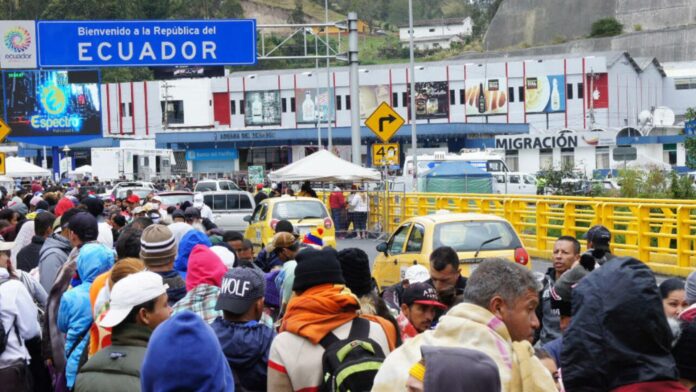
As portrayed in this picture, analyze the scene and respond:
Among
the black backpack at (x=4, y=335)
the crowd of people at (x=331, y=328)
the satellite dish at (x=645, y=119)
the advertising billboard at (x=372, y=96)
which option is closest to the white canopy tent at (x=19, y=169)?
the crowd of people at (x=331, y=328)

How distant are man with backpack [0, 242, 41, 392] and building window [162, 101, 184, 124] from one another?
83.0 meters

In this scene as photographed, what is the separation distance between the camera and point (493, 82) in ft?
272

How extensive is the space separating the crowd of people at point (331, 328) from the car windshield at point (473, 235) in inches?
184

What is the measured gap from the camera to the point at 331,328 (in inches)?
201

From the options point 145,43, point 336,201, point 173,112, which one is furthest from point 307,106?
point 145,43

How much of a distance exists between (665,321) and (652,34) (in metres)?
101

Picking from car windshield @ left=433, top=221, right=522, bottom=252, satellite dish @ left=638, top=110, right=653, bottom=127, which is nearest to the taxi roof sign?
car windshield @ left=433, top=221, right=522, bottom=252

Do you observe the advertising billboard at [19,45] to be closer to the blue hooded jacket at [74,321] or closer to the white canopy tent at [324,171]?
the white canopy tent at [324,171]

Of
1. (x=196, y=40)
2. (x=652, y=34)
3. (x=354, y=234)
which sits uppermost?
(x=652, y=34)

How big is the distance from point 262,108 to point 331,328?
8358 cm

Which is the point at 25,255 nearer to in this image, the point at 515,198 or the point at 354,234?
the point at 515,198

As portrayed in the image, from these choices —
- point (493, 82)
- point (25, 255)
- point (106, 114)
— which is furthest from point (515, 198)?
point (106, 114)

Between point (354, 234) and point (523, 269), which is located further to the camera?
point (354, 234)

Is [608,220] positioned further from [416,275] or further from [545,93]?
[545,93]
